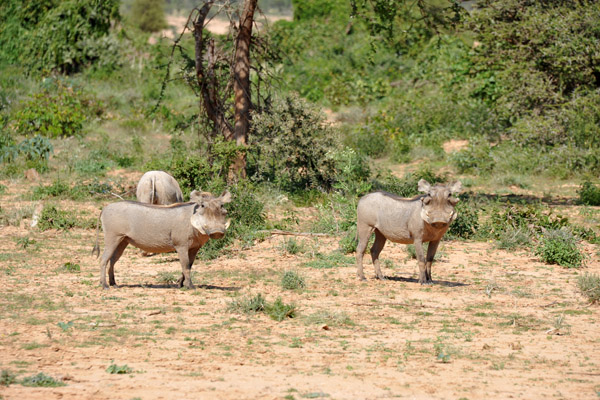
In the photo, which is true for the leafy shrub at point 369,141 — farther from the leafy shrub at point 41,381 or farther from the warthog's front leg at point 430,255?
the leafy shrub at point 41,381

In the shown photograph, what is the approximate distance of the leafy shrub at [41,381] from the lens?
5.67 metres

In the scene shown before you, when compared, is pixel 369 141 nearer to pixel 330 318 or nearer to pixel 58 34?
pixel 58 34

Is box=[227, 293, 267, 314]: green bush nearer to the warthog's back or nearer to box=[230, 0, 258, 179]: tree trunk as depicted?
the warthog's back

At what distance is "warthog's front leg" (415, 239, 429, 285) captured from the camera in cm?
924

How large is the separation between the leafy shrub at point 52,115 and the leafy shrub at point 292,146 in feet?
22.9

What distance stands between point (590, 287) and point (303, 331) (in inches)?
143

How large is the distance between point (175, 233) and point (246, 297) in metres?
1.13

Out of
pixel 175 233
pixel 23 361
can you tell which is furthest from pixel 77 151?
pixel 23 361

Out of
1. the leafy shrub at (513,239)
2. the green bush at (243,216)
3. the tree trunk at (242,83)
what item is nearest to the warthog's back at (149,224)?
the green bush at (243,216)

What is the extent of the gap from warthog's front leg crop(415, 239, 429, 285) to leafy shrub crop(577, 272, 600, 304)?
70.4 inches

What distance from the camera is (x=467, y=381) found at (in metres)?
5.96

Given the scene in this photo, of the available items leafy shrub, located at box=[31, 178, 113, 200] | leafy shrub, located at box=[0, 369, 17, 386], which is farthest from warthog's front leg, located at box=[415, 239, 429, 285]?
leafy shrub, located at box=[31, 178, 113, 200]

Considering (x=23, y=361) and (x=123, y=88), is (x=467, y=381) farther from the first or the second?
(x=123, y=88)

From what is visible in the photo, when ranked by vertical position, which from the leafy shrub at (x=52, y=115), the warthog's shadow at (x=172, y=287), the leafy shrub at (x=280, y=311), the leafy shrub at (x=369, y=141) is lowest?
the warthog's shadow at (x=172, y=287)
